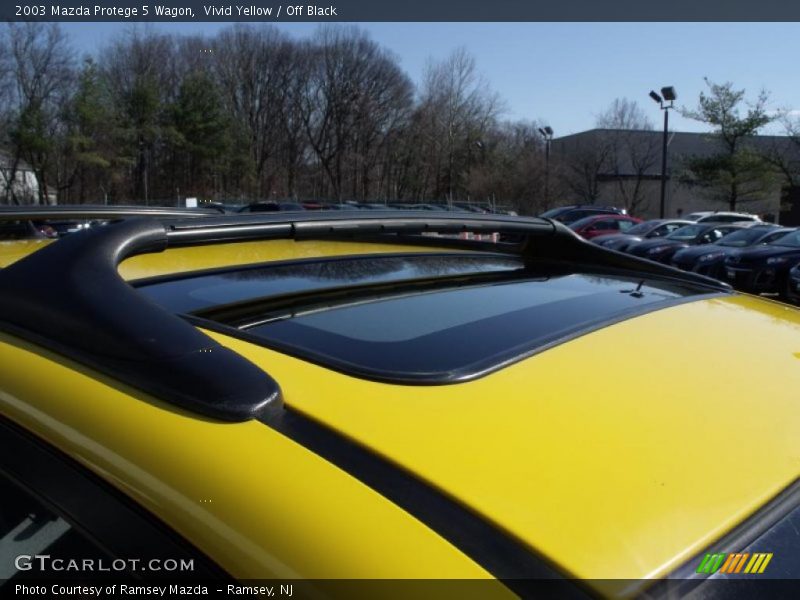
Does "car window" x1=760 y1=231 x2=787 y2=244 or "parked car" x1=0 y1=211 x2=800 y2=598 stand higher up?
"parked car" x1=0 y1=211 x2=800 y2=598

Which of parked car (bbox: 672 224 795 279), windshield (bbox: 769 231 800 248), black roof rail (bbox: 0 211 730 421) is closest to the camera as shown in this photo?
black roof rail (bbox: 0 211 730 421)

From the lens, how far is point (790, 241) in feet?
49.9

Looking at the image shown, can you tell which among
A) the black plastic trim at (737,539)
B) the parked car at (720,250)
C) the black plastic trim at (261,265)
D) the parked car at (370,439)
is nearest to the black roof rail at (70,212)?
the black plastic trim at (261,265)

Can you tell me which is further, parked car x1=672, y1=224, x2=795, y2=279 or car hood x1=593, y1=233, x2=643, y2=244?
car hood x1=593, y1=233, x2=643, y2=244

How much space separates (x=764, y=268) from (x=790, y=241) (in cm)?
155

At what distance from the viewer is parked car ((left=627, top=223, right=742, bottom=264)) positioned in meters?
19.5

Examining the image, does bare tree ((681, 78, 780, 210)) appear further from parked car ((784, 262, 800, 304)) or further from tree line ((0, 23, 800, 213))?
parked car ((784, 262, 800, 304))

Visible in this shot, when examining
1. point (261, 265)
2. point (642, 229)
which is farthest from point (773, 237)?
point (261, 265)

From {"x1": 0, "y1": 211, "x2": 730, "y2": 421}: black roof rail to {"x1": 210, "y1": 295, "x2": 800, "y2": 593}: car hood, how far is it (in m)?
0.13

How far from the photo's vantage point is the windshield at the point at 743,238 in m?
17.3

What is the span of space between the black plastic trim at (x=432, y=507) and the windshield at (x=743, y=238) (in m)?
18.4

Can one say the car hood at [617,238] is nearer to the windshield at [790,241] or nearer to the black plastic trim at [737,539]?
the windshield at [790,241]

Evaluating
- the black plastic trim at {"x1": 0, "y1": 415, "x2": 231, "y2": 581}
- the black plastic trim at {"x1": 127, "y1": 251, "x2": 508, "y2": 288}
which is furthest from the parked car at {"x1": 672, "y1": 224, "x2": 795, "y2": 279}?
the black plastic trim at {"x1": 0, "y1": 415, "x2": 231, "y2": 581}

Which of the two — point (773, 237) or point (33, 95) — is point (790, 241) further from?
point (33, 95)
